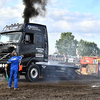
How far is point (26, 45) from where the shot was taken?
11.0 meters

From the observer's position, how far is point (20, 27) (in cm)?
1113

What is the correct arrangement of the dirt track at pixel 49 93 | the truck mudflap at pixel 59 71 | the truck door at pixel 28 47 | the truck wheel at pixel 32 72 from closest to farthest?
the dirt track at pixel 49 93 → the truck door at pixel 28 47 → the truck wheel at pixel 32 72 → the truck mudflap at pixel 59 71

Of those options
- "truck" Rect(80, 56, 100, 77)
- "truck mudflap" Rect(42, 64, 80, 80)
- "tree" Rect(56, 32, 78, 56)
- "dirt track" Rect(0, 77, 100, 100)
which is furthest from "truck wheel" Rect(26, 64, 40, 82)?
"tree" Rect(56, 32, 78, 56)

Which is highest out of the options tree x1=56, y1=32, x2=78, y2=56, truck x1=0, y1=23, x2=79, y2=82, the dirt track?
tree x1=56, y1=32, x2=78, y2=56

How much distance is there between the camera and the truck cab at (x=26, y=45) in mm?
10570

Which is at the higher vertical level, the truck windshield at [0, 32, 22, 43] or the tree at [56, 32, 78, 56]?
the tree at [56, 32, 78, 56]

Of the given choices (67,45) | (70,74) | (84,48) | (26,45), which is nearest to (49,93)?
(26,45)

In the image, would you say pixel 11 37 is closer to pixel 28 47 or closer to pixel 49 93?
pixel 28 47

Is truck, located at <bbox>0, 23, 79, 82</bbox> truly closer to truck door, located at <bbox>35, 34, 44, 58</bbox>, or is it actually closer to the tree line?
truck door, located at <bbox>35, 34, 44, 58</bbox>

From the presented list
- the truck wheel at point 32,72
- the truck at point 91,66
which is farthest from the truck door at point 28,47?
the truck at point 91,66

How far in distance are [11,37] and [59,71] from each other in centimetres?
421

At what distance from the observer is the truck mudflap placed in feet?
40.2

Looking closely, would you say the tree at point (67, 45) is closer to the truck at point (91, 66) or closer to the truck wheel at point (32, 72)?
the truck at point (91, 66)

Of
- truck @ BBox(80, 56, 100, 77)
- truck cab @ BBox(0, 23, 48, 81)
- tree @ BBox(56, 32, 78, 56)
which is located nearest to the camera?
truck cab @ BBox(0, 23, 48, 81)
